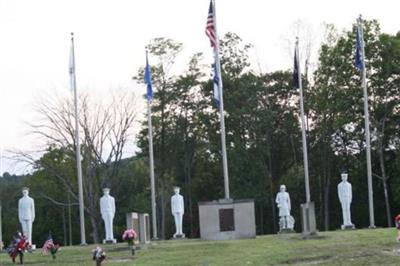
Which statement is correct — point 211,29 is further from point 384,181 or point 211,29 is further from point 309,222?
point 384,181

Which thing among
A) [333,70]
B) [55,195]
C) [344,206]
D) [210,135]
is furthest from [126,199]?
[344,206]

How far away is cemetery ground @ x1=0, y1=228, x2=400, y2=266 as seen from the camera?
2025 centimetres

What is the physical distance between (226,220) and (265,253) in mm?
8833

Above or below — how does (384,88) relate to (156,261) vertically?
above

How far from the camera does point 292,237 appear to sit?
28438mm

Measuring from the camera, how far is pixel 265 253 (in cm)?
2245

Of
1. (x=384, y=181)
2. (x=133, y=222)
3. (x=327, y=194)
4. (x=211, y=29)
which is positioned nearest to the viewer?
(x=133, y=222)

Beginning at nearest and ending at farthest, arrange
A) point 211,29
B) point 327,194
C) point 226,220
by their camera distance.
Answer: point 226,220, point 211,29, point 327,194

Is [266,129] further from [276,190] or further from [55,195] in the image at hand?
[55,195]

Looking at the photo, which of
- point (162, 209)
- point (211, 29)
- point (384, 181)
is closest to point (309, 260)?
point (211, 29)

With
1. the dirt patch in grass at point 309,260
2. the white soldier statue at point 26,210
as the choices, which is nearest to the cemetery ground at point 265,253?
the dirt patch in grass at point 309,260

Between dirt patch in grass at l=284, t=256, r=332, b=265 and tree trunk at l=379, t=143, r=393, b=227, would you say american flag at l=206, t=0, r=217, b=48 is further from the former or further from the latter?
tree trunk at l=379, t=143, r=393, b=227

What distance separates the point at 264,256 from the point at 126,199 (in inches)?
1796

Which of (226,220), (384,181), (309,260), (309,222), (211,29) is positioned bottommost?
(309,260)
